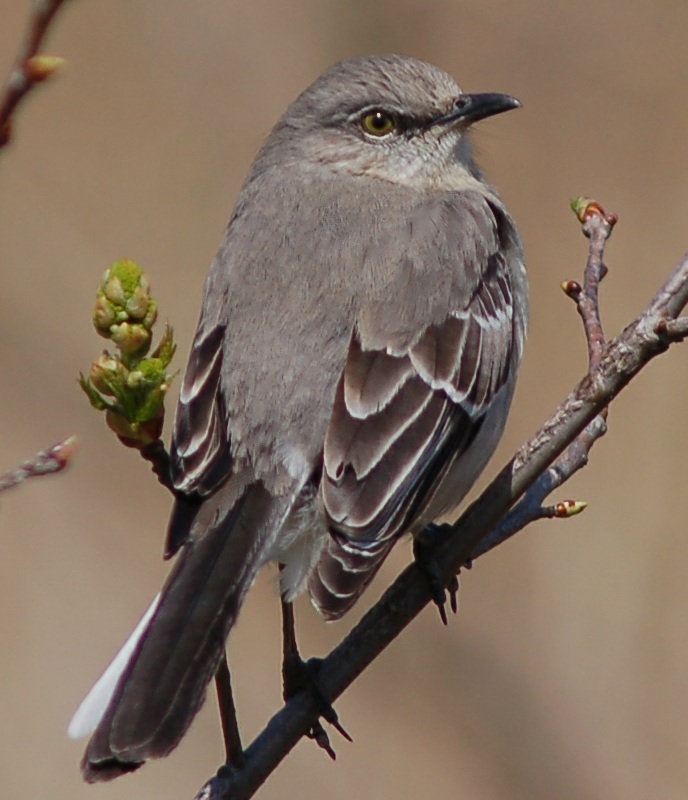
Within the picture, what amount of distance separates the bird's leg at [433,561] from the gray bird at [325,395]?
9 cm

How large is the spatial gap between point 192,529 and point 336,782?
2.75 metres

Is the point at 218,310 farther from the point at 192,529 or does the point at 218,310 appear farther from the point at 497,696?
the point at 497,696

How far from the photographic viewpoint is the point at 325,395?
12.1ft

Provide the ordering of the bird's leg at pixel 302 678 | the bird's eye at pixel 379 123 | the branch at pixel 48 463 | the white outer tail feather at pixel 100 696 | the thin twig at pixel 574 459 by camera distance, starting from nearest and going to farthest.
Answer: the branch at pixel 48 463
the white outer tail feather at pixel 100 696
the thin twig at pixel 574 459
the bird's leg at pixel 302 678
the bird's eye at pixel 379 123

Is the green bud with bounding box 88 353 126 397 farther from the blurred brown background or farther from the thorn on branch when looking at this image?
the blurred brown background

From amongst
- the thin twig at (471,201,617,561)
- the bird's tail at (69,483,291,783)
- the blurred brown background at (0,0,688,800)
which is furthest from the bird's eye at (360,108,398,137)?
the bird's tail at (69,483,291,783)

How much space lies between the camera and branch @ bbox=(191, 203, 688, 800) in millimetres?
2936

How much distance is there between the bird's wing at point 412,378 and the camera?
3.45 m

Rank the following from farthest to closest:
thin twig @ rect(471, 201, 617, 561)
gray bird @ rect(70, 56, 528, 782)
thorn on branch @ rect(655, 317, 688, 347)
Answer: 1. thin twig @ rect(471, 201, 617, 561)
2. gray bird @ rect(70, 56, 528, 782)
3. thorn on branch @ rect(655, 317, 688, 347)

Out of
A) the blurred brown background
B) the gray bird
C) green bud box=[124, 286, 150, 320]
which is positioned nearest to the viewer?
green bud box=[124, 286, 150, 320]

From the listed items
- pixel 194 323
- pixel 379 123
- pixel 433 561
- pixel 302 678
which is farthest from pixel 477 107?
pixel 194 323

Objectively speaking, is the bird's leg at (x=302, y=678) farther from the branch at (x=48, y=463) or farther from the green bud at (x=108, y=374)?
the branch at (x=48, y=463)

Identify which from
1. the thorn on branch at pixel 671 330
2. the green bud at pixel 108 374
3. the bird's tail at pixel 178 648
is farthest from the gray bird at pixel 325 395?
the thorn on branch at pixel 671 330

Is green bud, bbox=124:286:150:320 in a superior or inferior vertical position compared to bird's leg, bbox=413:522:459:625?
superior
